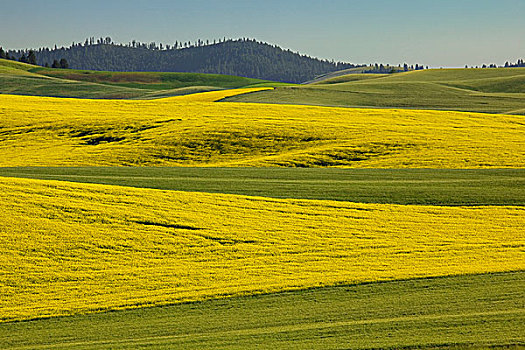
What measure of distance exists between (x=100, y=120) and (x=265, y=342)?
2920cm

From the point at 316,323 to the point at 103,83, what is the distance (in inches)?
4240

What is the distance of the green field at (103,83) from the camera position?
8381cm

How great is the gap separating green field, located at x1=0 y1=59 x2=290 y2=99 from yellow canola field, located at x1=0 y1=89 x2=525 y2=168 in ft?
135

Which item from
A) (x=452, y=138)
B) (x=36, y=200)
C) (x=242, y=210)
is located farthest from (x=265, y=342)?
(x=452, y=138)

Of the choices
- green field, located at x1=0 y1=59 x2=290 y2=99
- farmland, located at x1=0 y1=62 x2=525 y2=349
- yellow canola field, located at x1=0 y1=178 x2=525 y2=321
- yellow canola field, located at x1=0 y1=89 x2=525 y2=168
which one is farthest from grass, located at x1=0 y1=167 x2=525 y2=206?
green field, located at x1=0 y1=59 x2=290 y2=99

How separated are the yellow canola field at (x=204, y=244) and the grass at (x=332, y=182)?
4.04ft

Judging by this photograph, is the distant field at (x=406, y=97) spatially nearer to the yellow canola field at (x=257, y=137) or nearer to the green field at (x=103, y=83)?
the yellow canola field at (x=257, y=137)

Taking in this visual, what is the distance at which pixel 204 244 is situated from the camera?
49.1 feet

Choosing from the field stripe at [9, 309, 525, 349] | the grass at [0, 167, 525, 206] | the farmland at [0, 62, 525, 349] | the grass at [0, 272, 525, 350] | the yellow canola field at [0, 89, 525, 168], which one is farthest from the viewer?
the yellow canola field at [0, 89, 525, 168]

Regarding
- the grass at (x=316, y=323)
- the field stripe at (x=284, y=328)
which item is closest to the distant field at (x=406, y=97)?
the grass at (x=316, y=323)

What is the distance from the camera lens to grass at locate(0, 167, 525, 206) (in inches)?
809

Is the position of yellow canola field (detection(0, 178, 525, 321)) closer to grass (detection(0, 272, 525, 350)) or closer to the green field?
grass (detection(0, 272, 525, 350))

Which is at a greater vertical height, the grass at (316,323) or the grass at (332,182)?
the grass at (332,182)

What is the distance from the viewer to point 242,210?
18125 mm
